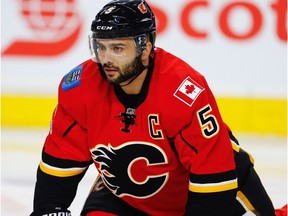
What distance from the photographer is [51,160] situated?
7.70ft

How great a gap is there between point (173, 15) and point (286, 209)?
73.2 inches

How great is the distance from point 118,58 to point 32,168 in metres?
1.80

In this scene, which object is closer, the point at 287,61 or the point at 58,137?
the point at 58,137

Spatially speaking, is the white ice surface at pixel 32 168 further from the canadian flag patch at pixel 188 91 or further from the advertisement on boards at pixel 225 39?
the canadian flag patch at pixel 188 91

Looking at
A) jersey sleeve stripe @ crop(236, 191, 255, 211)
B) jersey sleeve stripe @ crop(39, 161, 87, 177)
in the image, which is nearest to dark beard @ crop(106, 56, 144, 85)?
jersey sleeve stripe @ crop(39, 161, 87, 177)

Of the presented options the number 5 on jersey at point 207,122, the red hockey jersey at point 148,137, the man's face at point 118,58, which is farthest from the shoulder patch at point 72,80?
the number 5 on jersey at point 207,122

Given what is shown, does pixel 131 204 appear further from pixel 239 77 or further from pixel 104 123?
pixel 239 77

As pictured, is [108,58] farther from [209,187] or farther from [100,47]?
[209,187]

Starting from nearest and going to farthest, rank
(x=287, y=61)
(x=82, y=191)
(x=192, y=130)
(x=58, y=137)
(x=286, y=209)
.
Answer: (x=192, y=130), (x=58, y=137), (x=286, y=209), (x=82, y=191), (x=287, y=61)

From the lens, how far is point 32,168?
3865 millimetres

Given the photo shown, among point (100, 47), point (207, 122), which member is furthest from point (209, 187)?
point (100, 47)

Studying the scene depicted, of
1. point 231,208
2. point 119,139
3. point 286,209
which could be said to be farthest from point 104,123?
point 286,209

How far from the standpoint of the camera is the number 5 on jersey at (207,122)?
215 cm

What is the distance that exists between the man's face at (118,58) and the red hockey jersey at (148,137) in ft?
0.23
